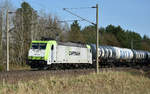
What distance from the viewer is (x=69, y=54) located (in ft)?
104

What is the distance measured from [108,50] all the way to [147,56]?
21003 mm

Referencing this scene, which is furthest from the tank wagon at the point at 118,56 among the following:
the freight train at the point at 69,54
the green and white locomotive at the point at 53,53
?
the green and white locomotive at the point at 53,53

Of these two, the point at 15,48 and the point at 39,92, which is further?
the point at 15,48

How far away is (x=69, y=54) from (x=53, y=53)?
376 centimetres

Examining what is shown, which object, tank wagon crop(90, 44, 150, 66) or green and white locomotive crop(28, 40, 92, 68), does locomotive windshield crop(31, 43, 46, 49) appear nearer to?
green and white locomotive crop(28, 40, 92, 68)

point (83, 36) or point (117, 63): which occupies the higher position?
point (83, 36)

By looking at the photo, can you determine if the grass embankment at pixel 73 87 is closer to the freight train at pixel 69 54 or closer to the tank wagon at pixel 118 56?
the freight train at pixel 69 54

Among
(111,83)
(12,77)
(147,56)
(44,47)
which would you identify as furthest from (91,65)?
(147,56)

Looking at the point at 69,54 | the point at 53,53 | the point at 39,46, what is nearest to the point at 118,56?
the point at 69,54

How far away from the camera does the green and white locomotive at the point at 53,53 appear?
27.1m

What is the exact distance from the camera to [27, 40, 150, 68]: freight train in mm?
27266

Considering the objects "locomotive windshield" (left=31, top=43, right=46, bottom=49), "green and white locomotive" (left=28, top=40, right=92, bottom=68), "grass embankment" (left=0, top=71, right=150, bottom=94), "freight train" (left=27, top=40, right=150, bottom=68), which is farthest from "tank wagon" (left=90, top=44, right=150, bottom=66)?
"grass embankment" (left=0, top=71, right=150, bottom=94)

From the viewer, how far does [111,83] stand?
19.5 m

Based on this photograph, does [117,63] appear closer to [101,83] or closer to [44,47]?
[44,47]
